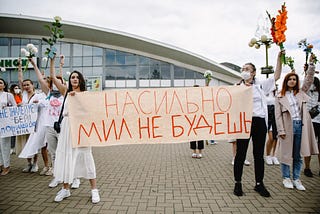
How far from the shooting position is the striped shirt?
3.77 m

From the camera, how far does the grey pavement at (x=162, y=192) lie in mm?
3020

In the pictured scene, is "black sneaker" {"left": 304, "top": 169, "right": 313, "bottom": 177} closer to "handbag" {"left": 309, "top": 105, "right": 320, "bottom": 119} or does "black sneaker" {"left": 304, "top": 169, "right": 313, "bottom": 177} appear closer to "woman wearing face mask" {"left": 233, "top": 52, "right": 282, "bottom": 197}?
"handbag" {"left": 309, "top": 105, "right": 320, "bottom": 119}

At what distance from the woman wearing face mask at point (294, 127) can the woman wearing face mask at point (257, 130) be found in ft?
1.51

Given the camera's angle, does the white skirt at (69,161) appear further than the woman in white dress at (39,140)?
No

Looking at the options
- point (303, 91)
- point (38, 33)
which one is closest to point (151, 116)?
point (303, 91)

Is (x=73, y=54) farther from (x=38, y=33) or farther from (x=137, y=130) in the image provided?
(x=137, y=130)

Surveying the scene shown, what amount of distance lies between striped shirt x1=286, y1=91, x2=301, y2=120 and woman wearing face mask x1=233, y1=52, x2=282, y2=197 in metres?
0.57

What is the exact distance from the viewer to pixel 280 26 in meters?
3.24

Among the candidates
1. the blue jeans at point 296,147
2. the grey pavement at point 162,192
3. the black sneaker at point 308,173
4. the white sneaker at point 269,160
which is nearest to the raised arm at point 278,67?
the blue jeans at point 296,147

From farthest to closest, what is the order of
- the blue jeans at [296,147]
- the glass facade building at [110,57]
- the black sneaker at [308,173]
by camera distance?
the glass facade building at [110,57] < the black sneaker at [308,173] < the blue jeans at [296,147]

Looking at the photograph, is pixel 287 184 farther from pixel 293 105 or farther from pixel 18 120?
pixel 18 120

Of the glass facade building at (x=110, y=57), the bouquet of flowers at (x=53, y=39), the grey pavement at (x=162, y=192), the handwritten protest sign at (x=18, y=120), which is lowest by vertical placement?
the grey pavement at (x=162, y=192)

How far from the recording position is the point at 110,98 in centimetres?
360

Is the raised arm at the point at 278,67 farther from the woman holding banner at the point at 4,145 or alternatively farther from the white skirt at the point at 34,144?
the woman holding banner at the point at 4,145
